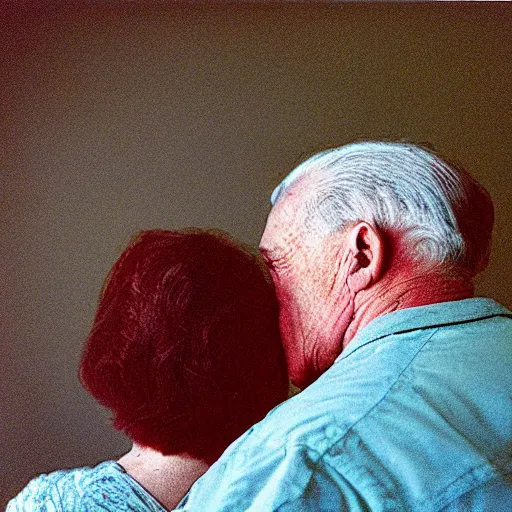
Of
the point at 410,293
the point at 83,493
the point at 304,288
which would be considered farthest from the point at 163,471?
the point at 410,293

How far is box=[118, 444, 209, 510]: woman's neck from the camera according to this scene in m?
0.84

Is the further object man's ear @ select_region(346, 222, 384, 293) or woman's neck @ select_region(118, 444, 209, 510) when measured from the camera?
woman's neck @ select_region(118, 444, 209, 510)

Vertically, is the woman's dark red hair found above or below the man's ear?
below

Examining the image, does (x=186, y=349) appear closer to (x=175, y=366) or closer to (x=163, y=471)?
(x=175, y=366)

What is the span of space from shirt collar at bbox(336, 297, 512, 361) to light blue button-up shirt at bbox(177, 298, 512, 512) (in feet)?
0.13

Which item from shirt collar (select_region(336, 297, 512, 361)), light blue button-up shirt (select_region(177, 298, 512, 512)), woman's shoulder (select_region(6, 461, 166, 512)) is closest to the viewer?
light blue button-up shirt (select_region(177, 298, 512, 512))

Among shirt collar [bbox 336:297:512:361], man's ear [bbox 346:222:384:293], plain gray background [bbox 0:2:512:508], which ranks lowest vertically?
shirt collar [bbox 336:297:512:361]

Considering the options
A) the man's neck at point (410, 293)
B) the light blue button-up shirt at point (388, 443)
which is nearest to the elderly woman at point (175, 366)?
the man's neck at point (410, 293)

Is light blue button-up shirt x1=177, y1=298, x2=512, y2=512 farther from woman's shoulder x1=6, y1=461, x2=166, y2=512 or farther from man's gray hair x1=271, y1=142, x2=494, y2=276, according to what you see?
woman's shoulder x1=6, y1=461, x2=166, y2=512

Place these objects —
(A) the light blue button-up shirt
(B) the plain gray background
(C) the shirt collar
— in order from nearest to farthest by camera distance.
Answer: (A) the light blue button-up shirt → (C) the shirt collar → (B) the plain gray background

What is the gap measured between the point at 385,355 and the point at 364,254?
0.18 meters

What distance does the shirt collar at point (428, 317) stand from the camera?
1.96ft

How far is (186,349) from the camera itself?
88 cm

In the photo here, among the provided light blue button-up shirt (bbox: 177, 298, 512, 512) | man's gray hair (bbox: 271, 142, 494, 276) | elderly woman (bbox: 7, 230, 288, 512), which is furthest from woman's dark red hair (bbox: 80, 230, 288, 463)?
light blue button-up shirt (bbox: 177, 298, 512, 512)
